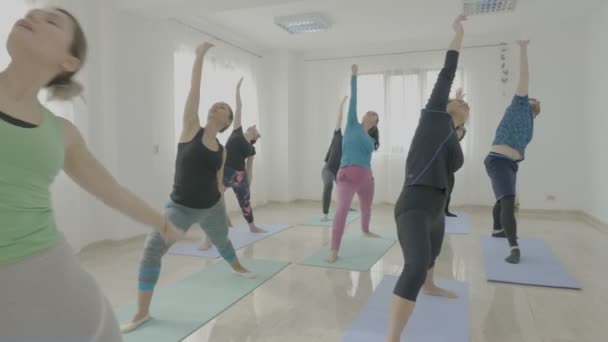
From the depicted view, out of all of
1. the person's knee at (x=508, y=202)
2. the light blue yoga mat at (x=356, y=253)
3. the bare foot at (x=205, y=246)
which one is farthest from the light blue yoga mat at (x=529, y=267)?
the bare foot at (x=205, y=246)

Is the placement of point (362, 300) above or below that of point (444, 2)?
below

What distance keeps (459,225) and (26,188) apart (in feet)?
→ 15.6

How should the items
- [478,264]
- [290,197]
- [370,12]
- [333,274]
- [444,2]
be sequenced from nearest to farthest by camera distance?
[333,274]
[478,264]
[444,2]
[370,12]
[290,197]

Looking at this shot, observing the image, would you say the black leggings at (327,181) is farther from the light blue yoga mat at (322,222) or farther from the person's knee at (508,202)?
the person's knee at (508,202)

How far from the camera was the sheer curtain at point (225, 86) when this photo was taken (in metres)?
5.12

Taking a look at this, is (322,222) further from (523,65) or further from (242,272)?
(523,65)

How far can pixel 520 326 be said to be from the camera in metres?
2.08

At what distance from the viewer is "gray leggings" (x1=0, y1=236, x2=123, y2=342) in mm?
751

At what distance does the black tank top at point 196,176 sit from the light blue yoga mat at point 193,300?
587mm

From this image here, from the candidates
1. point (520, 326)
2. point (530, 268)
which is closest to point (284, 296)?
point (520, 326)

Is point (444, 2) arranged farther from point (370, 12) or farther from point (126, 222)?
point (126, 222)

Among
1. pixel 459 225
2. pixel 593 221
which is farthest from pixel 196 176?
pixel 593 221

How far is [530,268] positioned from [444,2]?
3.20m

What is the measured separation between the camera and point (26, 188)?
80 centimetres
